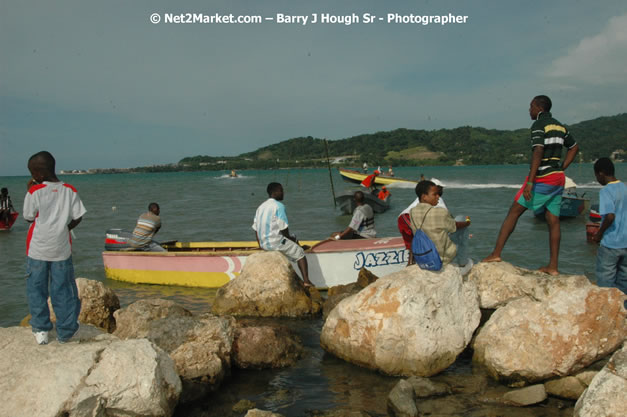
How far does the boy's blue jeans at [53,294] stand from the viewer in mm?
4578

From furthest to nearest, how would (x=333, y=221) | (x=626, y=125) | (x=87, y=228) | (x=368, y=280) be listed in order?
(x=626, y=125)
(x=333, y=221)
(x=87, y=228)
(x=368, y=280)

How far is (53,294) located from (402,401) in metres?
3.53

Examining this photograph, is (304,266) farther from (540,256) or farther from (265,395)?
(540,256)

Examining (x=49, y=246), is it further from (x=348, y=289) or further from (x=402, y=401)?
(x=348, y=289)

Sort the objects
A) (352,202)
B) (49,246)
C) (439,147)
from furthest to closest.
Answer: (439,147) < (352,202) < (49,246)

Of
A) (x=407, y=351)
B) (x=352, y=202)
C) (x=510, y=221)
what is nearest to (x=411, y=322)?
(x=407, y=351)

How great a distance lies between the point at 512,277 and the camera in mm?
6379

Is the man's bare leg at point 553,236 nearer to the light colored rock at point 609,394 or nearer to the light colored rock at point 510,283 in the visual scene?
the light colored rock at point 510,283

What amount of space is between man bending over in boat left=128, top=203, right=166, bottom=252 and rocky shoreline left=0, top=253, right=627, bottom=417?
4.87 metres

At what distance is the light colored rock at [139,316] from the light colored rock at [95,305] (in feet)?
3.33

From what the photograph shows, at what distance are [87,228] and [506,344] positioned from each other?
69.5 ft

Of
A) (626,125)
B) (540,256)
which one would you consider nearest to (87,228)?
(540,256)

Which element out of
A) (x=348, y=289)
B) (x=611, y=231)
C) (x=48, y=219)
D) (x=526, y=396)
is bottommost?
(x=526, y=396)

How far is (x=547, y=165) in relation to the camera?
20.0 feet
